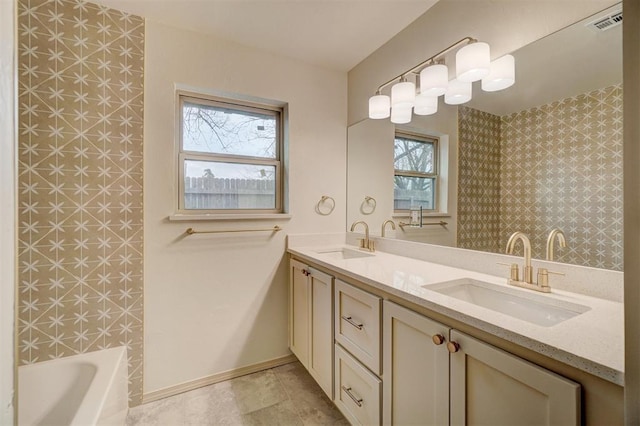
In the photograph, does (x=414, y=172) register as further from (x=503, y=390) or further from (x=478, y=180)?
(x=503, y=390)

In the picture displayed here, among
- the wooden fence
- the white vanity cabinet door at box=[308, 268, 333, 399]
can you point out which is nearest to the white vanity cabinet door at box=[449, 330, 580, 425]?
the white vanity cabinet door at box=[308, 268, 333, 399]

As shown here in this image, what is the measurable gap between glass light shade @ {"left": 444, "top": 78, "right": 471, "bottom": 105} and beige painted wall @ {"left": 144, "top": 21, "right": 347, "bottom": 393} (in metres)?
0.98

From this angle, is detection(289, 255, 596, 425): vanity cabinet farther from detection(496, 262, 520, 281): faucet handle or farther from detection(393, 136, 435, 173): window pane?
detection(393, 136, 435, 173): window pane

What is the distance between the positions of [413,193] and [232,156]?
1338 millimetres

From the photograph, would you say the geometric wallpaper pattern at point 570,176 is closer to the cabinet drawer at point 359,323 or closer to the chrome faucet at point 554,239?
the chrome faucet at point 554,239

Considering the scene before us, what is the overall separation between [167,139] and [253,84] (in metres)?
0.73

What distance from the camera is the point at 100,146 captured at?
5.25 feet

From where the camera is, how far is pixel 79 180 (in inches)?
61.2

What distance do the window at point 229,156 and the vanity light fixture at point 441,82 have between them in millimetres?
869

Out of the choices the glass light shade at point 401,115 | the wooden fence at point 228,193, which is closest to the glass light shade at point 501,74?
the glass light shade at point 401,115

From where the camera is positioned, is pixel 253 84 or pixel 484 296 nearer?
pixel 484 296

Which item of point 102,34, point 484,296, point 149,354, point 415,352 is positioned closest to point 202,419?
point 149,354

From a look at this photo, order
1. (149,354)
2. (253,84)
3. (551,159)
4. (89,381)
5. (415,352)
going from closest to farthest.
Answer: (415,352), (551,159), (89,381), (149,354), (253,84)

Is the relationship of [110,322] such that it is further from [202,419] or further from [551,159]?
[551,159]
